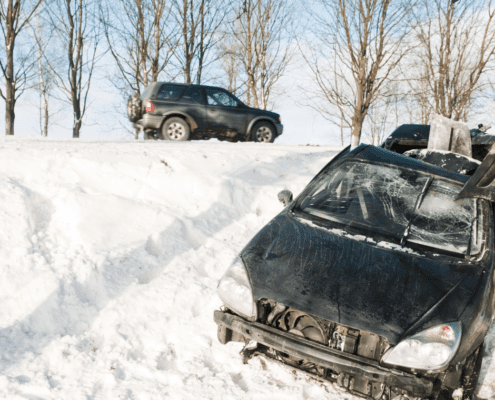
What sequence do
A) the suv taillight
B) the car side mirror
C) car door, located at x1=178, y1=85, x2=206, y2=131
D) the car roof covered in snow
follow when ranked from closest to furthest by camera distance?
1. the car roof covered in snow
2. the car side mirror
3. the suv taillight
4. car door, located at x1=178, y1=85, x2=206, y2=131

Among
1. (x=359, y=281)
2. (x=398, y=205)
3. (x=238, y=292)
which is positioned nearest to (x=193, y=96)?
(x=398, y=205)

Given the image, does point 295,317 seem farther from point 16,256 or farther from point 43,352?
point 16,256

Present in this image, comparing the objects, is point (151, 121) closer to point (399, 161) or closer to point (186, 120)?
point (186, 120)

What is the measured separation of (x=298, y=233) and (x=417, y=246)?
0.88m

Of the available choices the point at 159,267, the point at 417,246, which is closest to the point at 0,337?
the point at 159,267

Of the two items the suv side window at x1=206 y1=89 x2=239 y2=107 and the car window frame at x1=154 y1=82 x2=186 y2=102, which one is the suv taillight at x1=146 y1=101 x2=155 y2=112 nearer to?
the car window frame at x1=154 y1=82 x2=186 y2=102

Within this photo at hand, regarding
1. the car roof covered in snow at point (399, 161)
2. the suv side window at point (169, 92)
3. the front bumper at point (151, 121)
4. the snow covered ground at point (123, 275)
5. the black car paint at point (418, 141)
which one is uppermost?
the suv side window at point (169, 92)

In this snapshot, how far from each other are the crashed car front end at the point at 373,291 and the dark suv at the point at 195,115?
764 cm

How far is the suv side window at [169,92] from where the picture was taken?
1024 centimetres

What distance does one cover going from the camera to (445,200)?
333 centimetres

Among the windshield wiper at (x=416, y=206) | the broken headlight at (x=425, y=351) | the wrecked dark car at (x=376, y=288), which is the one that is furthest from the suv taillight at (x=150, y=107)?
the broken headlight at (x=425, y=351)

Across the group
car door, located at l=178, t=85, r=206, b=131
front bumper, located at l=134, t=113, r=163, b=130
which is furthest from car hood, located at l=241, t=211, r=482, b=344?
car door, located at l=178, t=85, r=206, b=131

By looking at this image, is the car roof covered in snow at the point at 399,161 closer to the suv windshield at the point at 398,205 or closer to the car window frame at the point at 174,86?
the suv windshield at the point at 398,205

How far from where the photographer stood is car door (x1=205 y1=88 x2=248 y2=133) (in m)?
10.8
